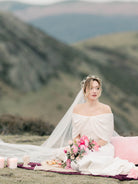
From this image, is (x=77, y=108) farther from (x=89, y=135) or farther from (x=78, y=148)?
(x=78, y=148)

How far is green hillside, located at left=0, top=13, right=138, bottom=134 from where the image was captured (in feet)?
157

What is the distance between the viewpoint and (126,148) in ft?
29.7

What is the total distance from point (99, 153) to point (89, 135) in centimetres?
61

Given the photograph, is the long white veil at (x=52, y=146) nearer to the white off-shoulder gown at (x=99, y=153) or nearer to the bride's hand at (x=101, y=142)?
the white off-shoulder gown at (x=99, y=153)

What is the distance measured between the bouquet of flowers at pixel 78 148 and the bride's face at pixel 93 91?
925 millimetres

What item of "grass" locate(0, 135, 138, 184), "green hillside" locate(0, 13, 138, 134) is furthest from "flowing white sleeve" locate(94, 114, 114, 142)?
"green hillside" locate(0, 13, 138, 134)

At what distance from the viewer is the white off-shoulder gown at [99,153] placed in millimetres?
7708

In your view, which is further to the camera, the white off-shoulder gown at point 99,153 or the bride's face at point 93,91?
the bride's face at point 93,91


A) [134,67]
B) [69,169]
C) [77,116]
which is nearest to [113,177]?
[69,169]

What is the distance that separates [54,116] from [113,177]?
125ft

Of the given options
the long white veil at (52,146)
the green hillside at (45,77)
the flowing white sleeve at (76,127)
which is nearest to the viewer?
the flowing white sleeve at (76,127)

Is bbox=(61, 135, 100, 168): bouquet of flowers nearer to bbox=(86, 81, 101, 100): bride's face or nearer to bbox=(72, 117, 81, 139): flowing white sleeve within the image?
bbox=(72, 117, 81, 139): flowing white sleeve

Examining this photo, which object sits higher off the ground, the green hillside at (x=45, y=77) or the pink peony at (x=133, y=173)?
the green hillside at (x=45, y=77)

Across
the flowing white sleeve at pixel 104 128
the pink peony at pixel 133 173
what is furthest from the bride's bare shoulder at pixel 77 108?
the pink peony at pixel 133 173
